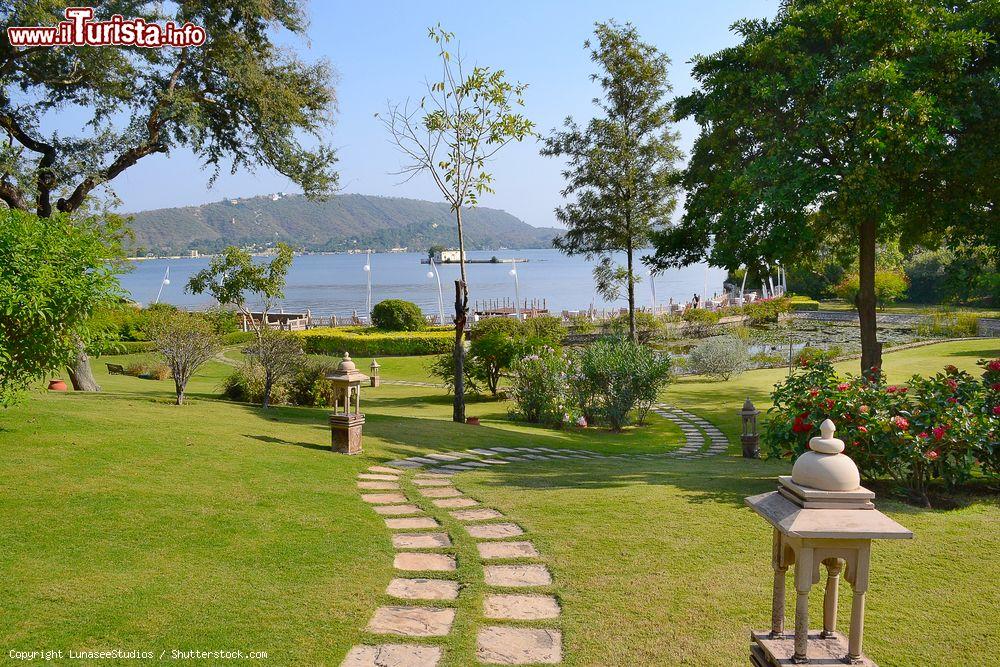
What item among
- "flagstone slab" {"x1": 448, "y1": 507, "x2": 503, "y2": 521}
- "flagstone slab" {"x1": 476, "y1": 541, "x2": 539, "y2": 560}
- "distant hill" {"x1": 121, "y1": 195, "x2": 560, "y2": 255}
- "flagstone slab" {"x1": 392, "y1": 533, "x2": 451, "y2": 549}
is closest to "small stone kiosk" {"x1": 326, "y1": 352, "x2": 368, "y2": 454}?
"flagstone slab" {"x1": 448, "y1": 507, "x2": 503, "y2": 521}

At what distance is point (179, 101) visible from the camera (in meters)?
12.8

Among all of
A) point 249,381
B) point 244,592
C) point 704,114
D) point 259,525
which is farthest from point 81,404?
point 704,114

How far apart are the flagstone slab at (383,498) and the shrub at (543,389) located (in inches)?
299

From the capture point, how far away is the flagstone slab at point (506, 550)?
205 inches

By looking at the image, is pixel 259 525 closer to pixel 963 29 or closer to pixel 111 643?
pixel 111 643

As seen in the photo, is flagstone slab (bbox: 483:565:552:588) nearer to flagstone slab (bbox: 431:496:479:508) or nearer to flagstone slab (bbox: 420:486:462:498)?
flagstone slab (bbox: 431:496:479:508)

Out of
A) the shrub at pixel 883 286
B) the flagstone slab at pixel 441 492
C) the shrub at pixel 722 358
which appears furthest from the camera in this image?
the shrub at pixel 883 286

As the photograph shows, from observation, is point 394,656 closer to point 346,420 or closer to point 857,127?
point 346,420

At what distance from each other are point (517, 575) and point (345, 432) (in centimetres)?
465

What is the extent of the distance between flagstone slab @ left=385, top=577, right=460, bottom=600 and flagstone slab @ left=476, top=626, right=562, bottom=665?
54cm

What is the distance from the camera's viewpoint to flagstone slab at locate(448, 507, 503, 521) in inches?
244

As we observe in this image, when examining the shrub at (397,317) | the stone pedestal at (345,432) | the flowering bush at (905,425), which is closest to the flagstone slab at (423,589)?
the flowering bush at (905,425)

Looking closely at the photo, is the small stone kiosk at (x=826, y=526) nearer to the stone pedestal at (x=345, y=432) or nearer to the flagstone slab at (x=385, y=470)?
the flagstone slab at (x=385, y=470)

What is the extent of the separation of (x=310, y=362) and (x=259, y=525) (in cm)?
1098
